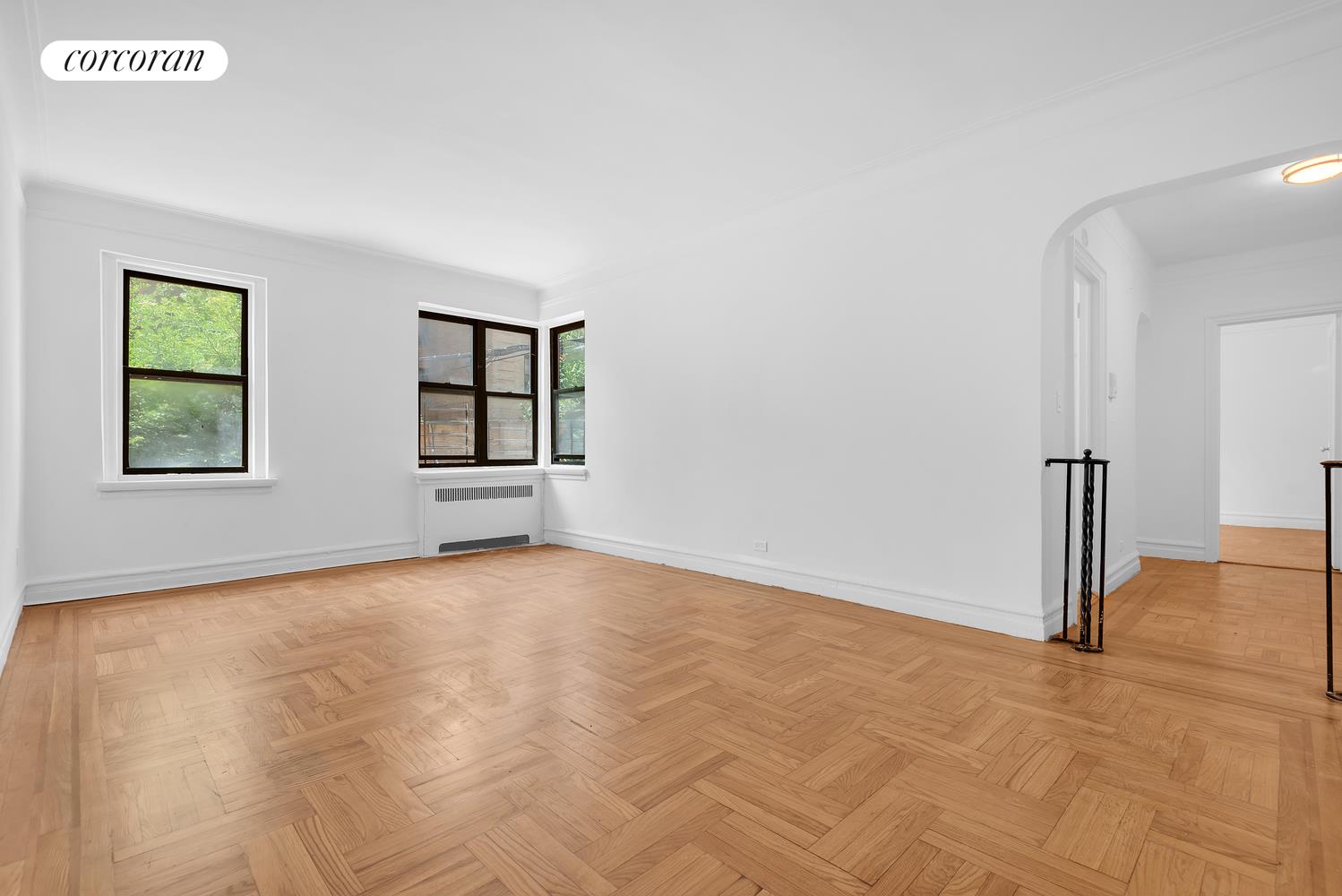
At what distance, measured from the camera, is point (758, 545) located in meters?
4.48

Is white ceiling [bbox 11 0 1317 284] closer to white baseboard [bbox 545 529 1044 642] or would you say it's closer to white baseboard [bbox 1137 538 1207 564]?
white baseboard [bbox 545 529 1044 642]

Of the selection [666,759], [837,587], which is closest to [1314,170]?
[837,587]

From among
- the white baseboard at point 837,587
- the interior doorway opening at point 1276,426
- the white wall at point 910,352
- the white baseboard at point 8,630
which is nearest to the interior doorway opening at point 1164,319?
the white wall at point 910,352

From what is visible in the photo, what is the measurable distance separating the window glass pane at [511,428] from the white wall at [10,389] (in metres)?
3.42

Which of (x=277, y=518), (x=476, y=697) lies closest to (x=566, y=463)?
(x=277, y=518)

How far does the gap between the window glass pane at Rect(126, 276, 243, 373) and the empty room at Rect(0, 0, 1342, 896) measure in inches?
1.3

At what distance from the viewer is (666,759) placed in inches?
77.2

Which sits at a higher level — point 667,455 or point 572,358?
point 572,358

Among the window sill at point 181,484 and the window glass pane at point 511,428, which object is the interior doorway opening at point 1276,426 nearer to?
the window glass pane at point 511,428

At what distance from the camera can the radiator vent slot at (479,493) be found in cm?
577

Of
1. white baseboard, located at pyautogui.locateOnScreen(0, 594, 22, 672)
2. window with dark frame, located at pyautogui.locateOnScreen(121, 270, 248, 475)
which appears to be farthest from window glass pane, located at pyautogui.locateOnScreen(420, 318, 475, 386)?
white baseboard, located at pyautogui.locateOnScreen(0, 594, 22, 672)

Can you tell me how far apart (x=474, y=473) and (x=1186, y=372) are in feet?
21.8

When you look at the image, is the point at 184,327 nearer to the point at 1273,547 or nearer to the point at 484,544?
the point at 484,544

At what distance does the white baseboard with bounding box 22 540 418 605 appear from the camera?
4.01 metres
